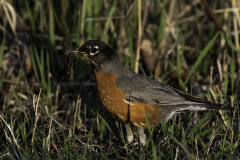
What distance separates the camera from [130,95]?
4.00 m

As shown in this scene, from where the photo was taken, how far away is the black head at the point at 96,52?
3957mm

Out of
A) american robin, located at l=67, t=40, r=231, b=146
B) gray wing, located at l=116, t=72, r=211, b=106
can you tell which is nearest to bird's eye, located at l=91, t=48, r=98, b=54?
american robin, located at l=67, t=40, r=231, b=146

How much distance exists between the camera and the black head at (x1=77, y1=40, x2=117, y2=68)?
13.0 feet

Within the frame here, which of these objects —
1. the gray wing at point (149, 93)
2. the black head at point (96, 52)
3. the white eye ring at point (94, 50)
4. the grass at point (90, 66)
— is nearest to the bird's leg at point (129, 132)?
the grass at point (90, 66)

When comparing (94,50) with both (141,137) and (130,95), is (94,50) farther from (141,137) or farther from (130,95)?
(141,137)

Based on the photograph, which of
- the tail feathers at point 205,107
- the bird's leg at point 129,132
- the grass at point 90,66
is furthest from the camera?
the grass at point 90,66

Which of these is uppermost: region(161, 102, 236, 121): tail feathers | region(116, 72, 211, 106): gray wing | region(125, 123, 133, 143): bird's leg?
region(116, 72, 211, 106): gray wing

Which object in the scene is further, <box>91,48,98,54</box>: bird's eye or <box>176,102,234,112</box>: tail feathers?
<box>91,48,98,54</box>: bird's eye

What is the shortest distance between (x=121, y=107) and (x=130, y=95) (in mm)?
203

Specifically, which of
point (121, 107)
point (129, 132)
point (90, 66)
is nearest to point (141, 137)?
point (129, 132)

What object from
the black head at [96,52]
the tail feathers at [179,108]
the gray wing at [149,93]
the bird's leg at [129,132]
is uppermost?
the black head at [96,52]

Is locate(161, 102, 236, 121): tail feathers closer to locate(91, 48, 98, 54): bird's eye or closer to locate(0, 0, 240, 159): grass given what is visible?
locate(0, 0, 240, 159): grass

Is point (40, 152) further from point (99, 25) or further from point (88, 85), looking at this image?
point (99, 25)

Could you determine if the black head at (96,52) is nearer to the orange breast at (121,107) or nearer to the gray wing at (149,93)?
the orange breast at (121,107)
